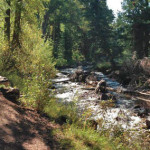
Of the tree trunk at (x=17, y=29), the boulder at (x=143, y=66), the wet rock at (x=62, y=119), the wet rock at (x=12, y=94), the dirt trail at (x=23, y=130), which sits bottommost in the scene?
the wet rock at (x=62, y=119)

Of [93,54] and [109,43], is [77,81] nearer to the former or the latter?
[109,43]

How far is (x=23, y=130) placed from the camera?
491 cm

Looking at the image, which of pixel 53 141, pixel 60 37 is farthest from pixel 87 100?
pixel 60 37

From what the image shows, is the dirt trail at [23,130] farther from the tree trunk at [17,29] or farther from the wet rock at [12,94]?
the tree trunk at [17,29]

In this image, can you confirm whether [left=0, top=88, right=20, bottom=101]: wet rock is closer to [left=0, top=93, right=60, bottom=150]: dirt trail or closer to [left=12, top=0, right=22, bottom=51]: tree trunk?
[left=0, top=93, right=60, bottom=150]: dirt trail

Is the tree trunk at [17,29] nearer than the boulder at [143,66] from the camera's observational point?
Yes

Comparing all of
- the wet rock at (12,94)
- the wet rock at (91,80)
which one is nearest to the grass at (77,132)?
the wet rock at (12,94)

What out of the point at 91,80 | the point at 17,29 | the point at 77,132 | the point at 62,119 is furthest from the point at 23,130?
the point at 91,80

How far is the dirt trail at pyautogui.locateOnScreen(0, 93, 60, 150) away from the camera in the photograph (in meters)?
4.21

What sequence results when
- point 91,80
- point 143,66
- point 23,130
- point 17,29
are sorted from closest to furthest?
point 23,130
point 17,29
point 143,66
point 91,80

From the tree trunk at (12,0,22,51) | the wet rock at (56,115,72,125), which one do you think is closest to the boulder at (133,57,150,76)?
the tree trunk at (12,0,22,51)

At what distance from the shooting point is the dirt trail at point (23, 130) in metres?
4.21

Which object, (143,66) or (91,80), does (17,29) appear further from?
(143,66)

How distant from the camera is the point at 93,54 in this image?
43688mm
